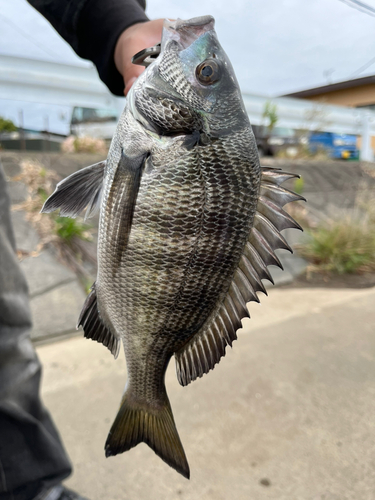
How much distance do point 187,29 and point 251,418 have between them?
2.21 meters

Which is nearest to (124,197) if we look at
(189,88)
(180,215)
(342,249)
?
(180,215)

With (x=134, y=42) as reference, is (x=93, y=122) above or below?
below

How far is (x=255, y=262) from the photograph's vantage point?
808 millimetres

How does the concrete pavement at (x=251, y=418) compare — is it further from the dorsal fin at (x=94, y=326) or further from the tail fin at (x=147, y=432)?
the dorsal fin at (x=94, y=326)

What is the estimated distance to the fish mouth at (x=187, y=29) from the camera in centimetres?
80

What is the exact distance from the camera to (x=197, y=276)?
2.55 feet

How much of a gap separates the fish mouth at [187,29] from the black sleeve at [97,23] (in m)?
0.36

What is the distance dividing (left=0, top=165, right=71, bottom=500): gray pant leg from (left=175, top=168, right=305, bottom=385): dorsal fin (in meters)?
1.02

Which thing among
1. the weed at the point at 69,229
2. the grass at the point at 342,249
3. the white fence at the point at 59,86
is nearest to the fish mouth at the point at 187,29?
the weed at the point at 69,229

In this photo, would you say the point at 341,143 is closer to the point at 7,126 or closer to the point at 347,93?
the point at 347,93

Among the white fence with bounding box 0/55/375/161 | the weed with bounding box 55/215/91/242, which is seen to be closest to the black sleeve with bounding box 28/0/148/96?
the weed with bounding box 55/215/91/242

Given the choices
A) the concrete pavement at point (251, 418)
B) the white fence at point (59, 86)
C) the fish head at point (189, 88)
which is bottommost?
the concrete pavement at point (251, 418)

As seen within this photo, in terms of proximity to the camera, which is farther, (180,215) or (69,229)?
(69,229)

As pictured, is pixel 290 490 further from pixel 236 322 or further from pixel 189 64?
pixel 189 64
